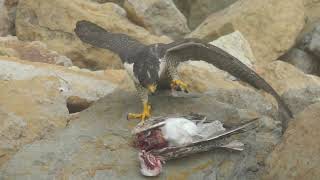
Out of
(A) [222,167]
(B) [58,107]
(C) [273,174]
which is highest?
(C) [273,174]

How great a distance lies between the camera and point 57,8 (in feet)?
29.8

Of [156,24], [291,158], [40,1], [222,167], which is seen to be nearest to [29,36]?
[40,1]

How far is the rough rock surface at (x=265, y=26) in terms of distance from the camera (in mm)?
9609

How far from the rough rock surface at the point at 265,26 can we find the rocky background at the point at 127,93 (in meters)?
0.02

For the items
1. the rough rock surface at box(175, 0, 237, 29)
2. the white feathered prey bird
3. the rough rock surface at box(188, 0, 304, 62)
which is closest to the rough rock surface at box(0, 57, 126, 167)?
the white feathered prey bird

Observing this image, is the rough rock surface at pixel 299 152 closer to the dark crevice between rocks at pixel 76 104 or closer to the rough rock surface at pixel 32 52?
the dark crevice between rocks at pixel 76 104

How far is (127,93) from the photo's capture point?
6.33m

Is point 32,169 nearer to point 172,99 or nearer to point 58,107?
point 58,107

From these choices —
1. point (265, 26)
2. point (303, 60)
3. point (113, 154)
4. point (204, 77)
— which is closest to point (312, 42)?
point (303, 60)

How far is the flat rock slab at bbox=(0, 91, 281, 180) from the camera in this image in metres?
4.94

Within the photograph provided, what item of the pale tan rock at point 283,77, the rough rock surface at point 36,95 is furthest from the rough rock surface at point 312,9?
the rough rock surface at point 36,95

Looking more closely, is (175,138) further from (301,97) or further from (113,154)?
(301,97)

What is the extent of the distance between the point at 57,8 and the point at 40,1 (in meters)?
0.32

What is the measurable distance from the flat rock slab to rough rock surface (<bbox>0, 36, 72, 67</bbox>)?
7.74ft
